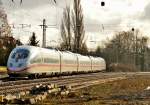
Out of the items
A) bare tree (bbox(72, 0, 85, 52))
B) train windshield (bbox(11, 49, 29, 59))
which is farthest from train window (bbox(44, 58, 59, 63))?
bare tree (bbox(72, 0, 85, 52))

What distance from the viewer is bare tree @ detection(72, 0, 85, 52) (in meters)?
81.1

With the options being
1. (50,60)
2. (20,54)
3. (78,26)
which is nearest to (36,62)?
(20,54)

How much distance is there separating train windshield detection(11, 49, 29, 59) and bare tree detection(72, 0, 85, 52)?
117 feet

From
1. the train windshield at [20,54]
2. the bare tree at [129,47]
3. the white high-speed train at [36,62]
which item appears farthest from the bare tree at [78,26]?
the bare tree at [129,47]

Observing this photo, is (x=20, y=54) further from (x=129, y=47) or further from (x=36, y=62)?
(x=129, y=47)

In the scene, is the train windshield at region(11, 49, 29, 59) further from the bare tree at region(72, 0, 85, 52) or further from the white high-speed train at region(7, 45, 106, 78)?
the bare tree at region(72, 0, 85, 52)

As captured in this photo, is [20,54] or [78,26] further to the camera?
[78,26]

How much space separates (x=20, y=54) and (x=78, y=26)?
123 ft

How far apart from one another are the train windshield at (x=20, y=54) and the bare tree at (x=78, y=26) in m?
35.6

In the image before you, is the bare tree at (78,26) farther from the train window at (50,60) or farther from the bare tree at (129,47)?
the bare tree at (129,47)

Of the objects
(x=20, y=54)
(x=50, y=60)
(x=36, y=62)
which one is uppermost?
(x=20, y=54)

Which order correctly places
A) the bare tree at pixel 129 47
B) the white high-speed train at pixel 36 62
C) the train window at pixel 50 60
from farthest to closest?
the bare tree at pixel 129 47 → the train window at pixel 50 60 → the white high-speed train at pixel 36 62

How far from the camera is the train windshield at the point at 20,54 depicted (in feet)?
145

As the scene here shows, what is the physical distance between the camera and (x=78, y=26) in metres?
81.5
